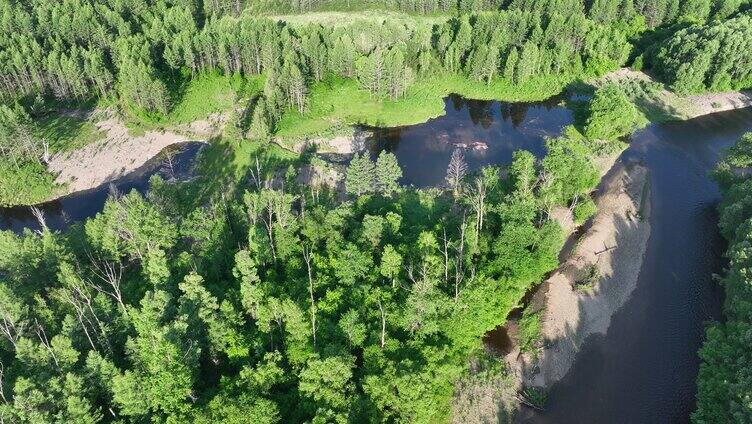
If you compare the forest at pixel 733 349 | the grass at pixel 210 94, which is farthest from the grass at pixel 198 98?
the forest at pixel 733 349

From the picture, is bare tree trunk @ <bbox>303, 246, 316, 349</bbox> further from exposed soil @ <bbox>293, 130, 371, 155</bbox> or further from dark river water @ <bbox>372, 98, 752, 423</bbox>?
exposed soil @ <bbox>293, 130, 371, 155</bbox>

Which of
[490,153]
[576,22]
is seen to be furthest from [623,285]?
[576,22]

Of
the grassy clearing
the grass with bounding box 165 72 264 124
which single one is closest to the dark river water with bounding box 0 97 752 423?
the grass with bounding box 165 72 264 124

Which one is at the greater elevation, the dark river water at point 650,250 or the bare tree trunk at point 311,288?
the bare tree trunk at point 311,288

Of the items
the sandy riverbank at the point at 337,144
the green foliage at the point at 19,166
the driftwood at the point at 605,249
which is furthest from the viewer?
the sandy riverbank at the point at 337,144

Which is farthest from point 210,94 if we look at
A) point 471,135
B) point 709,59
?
point 709,59

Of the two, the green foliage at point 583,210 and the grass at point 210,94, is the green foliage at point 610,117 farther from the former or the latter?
the grass at point 210,94

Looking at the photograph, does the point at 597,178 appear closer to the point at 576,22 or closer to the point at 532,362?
the point at 532,362

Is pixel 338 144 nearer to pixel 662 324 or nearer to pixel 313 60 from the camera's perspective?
pixel 313 60
